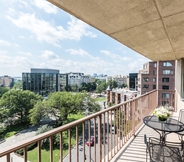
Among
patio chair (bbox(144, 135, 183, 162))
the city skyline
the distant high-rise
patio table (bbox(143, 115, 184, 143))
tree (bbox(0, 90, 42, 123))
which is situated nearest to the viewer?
patio chair (bbox(144, 135, 183, 162))

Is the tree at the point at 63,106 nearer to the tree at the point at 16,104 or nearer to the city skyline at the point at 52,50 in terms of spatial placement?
the tree at the point at 16,104

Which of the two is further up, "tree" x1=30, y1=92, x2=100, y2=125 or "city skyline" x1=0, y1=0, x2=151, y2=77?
"city skyline" x1=0, y1=0, x2=151, y2=77

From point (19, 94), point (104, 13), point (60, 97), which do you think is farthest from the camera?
point (19, 94)

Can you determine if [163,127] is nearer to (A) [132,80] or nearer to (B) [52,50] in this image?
(A) [132,80]

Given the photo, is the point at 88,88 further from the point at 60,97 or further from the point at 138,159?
the point at 138,159

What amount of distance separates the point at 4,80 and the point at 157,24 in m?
77.2

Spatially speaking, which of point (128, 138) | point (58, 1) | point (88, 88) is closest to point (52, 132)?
point (58, 1)

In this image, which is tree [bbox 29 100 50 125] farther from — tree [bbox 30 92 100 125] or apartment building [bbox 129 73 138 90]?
apartment building [bbox 129 73 138 90]

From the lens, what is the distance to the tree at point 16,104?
56.2 feet

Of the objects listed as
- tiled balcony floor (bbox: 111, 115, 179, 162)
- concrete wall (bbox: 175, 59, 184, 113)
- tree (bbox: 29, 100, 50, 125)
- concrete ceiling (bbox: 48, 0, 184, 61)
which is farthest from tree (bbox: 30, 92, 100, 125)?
concrete ceiling (bbox: 48, 0, 184, 61)

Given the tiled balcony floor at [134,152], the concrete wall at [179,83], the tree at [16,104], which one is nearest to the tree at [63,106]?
the tree at [16,104]

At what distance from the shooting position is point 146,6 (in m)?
1.31

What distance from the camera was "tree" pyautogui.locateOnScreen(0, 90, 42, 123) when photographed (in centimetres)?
Answer: 1712

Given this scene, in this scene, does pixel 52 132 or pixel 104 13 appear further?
pixel 104 13
